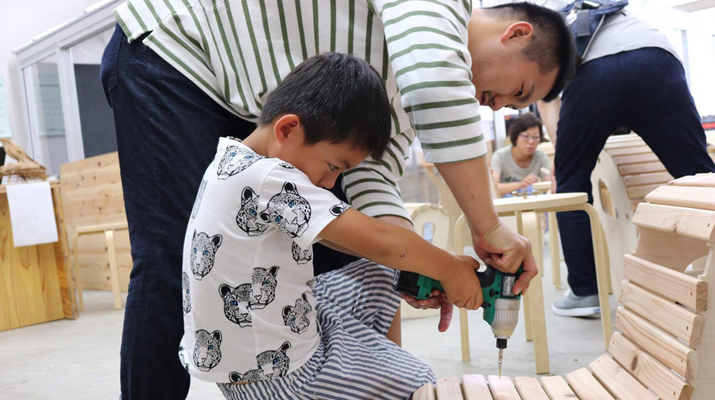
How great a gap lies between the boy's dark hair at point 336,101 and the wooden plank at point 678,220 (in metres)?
0.47

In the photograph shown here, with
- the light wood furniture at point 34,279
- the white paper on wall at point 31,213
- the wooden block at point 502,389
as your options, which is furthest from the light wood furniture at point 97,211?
the wooden block at point 502,389

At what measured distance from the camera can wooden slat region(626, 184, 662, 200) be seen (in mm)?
2346

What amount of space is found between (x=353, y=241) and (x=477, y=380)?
37cm

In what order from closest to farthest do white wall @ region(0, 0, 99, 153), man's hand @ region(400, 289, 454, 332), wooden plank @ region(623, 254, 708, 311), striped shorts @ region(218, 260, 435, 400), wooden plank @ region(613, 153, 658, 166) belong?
wooden plank @ region(623, 254, 708, 311) < striped shorts @ region(218, 260, 435, 400) < man's hand @ region(400, 289, 454, 332) < wooden plank @ region(613, 153, 658, 166) < white wall @ region(0, 0, 99, 153)

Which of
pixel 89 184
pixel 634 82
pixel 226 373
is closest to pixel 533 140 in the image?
pixel 634 82

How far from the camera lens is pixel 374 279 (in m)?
1.15

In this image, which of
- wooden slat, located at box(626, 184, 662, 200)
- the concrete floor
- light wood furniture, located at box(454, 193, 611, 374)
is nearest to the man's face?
light wood furniture, located at box(454, 193, 611, 374)

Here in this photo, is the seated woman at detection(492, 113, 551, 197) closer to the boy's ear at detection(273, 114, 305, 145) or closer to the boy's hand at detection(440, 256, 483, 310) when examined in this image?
the boy's hand at detection(440, 256, 483, 310)

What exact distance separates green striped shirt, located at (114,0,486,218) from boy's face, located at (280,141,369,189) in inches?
4.1

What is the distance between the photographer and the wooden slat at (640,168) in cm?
244

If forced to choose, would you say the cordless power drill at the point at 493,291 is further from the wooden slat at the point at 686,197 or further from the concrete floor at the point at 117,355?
the concrete floor at the point at 117,355

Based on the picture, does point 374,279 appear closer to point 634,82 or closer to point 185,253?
point 185,253

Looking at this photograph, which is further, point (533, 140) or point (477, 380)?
point (533, 140)

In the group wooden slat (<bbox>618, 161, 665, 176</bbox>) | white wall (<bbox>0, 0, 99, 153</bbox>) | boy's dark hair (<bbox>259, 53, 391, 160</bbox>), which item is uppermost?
white wall (<bbox>0, 0, 99, 153</bbox>)
